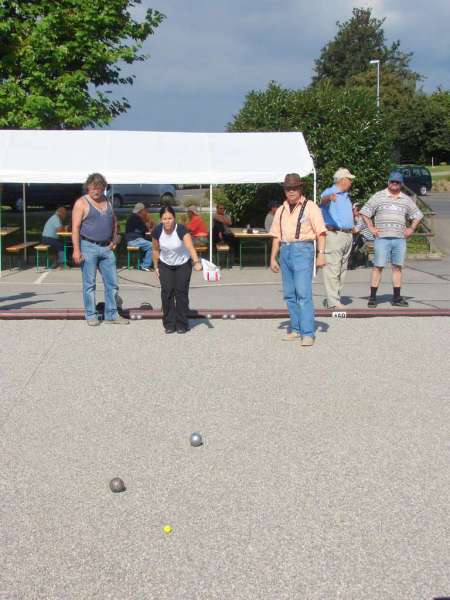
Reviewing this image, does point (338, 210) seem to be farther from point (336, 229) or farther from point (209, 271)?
point (209, 271)

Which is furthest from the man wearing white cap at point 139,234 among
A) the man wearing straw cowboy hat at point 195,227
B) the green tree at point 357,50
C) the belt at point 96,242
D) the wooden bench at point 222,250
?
the green tree at point 357,50

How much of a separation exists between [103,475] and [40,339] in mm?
4629

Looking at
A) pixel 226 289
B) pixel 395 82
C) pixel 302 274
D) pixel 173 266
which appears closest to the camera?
pixel 302 274

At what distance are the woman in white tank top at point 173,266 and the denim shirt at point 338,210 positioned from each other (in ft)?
6.95

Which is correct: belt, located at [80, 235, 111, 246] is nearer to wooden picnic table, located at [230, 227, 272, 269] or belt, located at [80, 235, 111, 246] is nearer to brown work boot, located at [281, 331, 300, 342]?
brown work boot, located at [281, 331, 300, 342]

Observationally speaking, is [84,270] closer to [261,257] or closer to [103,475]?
[103,475]

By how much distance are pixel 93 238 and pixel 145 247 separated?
300 inches

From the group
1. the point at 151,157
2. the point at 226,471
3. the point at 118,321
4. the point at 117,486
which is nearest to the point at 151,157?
the point at 151,157

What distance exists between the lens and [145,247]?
17828mm

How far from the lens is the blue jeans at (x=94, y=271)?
404 inches

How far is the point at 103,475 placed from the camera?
5219 mm

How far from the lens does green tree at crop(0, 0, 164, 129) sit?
20.8m

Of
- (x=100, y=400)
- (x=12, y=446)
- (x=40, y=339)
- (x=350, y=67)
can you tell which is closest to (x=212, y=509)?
(x=12, y=446)

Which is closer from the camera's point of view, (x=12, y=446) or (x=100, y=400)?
(x=12, y=446)
